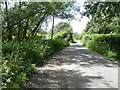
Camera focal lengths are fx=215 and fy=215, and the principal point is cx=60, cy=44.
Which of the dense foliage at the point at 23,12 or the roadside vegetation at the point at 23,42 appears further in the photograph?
the dense foliage at the point at 23,12

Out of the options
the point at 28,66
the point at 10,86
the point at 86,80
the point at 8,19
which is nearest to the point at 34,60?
the point at 28,66

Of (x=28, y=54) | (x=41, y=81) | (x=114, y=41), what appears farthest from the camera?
(x=114, y=41)

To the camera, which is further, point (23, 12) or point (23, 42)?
point (23, 12)

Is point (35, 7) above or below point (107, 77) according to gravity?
above

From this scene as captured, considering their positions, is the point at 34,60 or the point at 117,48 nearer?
the point at 34,60

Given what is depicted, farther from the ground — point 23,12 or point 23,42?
point 23,12

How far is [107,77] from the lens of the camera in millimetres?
9125

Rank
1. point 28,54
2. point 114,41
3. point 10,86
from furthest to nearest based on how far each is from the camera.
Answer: point 114,41
point 28,54
point 10,86

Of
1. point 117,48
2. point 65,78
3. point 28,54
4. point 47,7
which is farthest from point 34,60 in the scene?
point 117,48

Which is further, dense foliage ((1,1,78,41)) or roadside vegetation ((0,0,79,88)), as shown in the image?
dense foliage ((1,1,78,41))

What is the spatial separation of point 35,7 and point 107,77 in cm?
1224

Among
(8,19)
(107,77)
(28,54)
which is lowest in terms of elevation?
(107,77)

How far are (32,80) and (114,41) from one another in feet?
50.1

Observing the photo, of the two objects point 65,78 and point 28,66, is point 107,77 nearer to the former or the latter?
point 65,78
